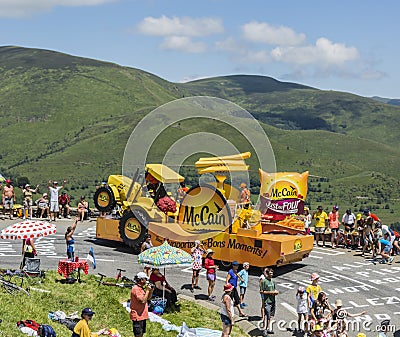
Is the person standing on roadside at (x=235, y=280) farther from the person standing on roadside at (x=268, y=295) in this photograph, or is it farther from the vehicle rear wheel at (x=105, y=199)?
the vehicle rear wheel at (x=105, y=199)

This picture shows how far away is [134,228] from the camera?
2161cm

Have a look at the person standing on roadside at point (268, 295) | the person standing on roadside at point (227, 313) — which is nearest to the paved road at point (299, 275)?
the person standing on roadside at point (268, 295)

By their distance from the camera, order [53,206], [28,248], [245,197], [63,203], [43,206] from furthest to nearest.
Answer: [63,203] → [43,206] → [53,206] → [245,197] → [28,248]

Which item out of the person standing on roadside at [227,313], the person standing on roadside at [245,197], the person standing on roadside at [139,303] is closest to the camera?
the person standing on roadside at [139,303]

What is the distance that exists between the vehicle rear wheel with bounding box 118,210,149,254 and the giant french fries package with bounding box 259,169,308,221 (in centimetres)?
429

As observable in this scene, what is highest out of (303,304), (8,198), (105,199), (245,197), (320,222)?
(245,197)

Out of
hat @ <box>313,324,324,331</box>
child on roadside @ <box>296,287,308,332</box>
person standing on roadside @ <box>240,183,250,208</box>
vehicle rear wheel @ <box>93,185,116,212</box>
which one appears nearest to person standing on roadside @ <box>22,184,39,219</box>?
vehicle rear wheel @ <box>93,185,116,212</box>

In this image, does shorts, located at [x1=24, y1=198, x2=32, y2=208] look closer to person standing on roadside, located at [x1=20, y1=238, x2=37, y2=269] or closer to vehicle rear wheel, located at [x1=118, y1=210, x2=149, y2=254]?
vehicle rear wheel, located at [x1=118, y1=210, x2=149, y2=254]

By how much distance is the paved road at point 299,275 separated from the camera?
16.0 metres

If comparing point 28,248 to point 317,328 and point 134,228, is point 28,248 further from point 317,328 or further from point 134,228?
point 317,328

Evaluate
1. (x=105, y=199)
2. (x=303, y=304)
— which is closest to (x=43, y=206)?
(x=105, y=199)

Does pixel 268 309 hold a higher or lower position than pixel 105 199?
lower

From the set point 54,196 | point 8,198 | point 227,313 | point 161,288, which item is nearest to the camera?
point 227,313

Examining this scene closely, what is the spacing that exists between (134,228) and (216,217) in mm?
3715
